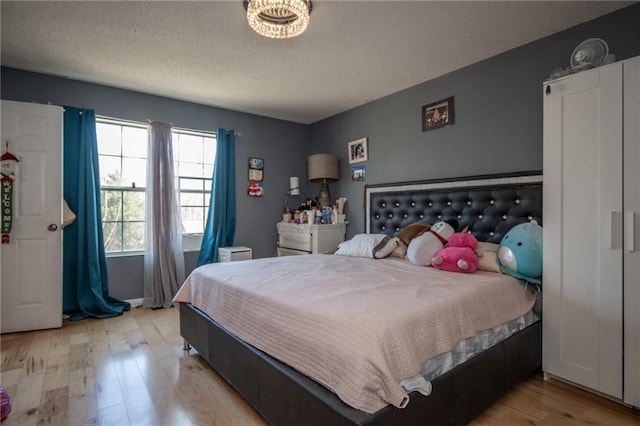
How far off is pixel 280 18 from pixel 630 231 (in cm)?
223

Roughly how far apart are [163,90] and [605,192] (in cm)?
377

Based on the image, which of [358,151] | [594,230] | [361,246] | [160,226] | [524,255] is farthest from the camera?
[358,151]

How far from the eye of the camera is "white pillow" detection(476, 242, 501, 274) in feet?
6.93

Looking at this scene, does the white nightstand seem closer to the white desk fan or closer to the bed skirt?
the bed skirt

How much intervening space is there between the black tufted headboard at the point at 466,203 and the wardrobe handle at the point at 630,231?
2.00 feet

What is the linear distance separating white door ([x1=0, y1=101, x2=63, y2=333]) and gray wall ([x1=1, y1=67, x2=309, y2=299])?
0.35 m

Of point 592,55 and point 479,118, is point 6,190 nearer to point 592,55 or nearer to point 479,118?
point 479,118

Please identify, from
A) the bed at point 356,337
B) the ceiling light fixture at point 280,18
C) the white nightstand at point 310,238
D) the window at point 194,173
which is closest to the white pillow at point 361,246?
the bed at point 356,337

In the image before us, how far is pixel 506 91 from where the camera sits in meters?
2.55

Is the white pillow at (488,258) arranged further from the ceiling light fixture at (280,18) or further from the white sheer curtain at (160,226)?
the white sheer curtain at (160,226)

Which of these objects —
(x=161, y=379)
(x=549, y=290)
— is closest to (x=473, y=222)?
(x=549, y=290)

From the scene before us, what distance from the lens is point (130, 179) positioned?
11.5ft

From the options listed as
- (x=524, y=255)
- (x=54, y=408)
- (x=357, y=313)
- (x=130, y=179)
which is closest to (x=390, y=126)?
(x=524, y=255)

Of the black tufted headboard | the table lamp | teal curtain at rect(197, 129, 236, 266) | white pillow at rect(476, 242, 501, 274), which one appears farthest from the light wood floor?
the table lamp
